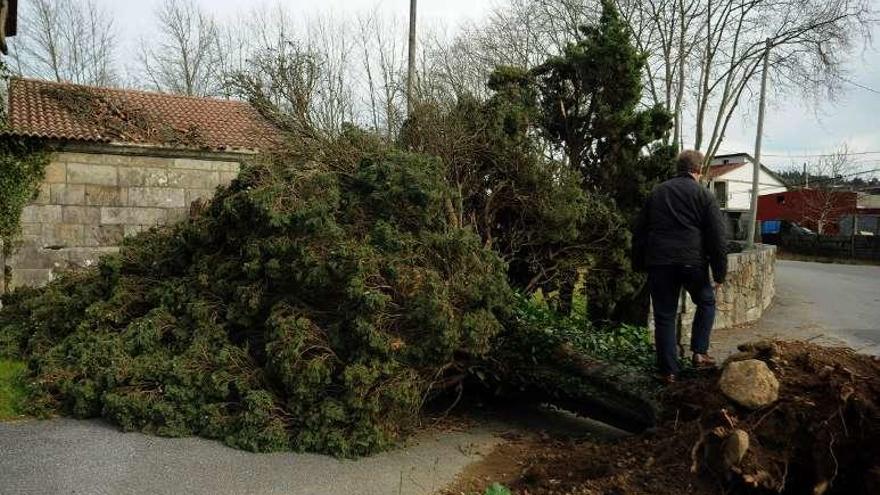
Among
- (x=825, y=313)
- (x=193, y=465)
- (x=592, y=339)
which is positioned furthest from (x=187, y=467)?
(x=825, y=313)

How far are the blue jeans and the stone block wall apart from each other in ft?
34.8

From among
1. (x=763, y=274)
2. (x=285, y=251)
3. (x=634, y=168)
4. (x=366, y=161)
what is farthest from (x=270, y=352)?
(x=763, y=274)

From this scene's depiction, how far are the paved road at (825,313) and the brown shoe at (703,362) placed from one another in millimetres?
3751

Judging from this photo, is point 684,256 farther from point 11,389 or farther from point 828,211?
point 828,211

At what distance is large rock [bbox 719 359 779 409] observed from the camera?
374 centimetres

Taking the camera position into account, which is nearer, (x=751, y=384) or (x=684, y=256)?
(x=751, y=384)

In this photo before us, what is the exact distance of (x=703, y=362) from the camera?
4660 mm

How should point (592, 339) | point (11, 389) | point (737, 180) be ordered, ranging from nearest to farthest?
point (592, 339) < point (11, 389) < point (737, 180)

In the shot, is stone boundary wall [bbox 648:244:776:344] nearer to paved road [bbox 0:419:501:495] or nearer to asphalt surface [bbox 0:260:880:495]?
asphalt surface [bbox 0:260:880:495]

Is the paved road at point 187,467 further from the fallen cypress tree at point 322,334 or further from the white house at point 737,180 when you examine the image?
the white house at point 737,180

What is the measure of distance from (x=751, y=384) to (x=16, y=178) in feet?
46.7

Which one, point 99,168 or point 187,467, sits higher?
point 99,168

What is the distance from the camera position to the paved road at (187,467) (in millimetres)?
4238

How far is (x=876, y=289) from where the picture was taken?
17.5 meters
